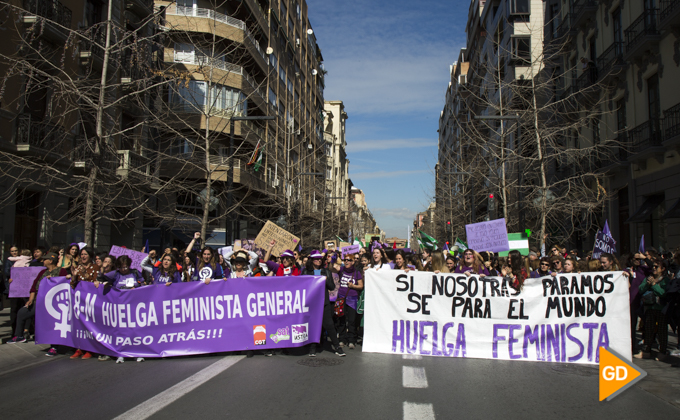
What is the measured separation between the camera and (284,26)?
41.9 metres

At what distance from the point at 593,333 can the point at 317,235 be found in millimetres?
29399

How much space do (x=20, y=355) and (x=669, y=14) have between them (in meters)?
19.2

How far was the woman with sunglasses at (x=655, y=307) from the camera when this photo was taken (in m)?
8.03

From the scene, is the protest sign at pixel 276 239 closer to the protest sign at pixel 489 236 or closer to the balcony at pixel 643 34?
the protest sign at pixel 489 236

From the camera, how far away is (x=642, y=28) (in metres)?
18.9

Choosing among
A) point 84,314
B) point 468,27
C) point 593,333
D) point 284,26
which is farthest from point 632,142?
point 468,27

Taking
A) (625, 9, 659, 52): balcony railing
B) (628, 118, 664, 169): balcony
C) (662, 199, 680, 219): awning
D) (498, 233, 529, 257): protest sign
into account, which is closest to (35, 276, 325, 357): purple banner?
(498, 233, 529, 257): protest sign

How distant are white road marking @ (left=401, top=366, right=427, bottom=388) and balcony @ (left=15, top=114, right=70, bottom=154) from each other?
1184 centimetres

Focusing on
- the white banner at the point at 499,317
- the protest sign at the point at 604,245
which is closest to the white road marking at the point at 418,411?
the white banner at the point at 499,317

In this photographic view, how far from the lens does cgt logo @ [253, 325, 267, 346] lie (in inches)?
320

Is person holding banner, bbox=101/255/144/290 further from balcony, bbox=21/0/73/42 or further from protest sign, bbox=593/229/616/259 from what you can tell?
protest sign, bbox=593/229/616/259

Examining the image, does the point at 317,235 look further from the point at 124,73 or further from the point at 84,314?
the point at 84,314

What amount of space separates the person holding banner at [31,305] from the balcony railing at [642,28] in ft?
61.8

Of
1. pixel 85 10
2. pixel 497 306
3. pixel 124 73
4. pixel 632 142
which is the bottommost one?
pixel 497 306
